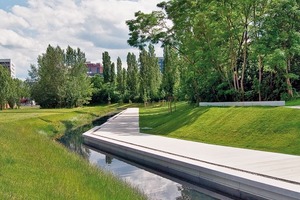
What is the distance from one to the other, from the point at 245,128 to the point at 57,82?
2016 inches

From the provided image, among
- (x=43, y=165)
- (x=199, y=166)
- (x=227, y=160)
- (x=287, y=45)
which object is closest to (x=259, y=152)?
(x=227, y=160)

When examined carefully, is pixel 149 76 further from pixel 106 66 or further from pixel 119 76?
pixel 106 66

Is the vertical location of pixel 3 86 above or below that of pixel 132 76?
below

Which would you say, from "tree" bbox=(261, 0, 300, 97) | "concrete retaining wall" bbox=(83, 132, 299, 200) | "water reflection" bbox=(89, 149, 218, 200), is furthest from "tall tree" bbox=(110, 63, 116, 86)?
"water reflection" bbox=(89, 149, 218, 200)

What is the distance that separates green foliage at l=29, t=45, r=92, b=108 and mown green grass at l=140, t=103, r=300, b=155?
44403mm

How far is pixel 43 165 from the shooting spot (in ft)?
33.0

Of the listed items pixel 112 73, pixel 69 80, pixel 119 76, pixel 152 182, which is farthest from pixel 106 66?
pixel 152 182

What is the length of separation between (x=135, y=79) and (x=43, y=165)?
65.4 metres

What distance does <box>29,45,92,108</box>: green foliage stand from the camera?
62.5m

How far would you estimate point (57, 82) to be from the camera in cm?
6266

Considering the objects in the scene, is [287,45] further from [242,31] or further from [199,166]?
[199,166]

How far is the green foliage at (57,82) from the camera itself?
62.5m

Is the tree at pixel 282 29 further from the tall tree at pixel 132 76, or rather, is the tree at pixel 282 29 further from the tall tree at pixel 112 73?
the tall tree at pixel 112 73

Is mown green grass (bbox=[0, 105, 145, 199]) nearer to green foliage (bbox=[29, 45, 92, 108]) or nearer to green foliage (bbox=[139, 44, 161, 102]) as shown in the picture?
A: green foliage (bbox=[139, 44, 161, 102])
